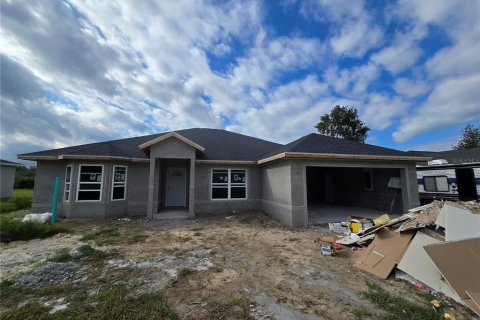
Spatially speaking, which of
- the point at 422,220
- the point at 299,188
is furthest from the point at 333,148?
the point at 422,220

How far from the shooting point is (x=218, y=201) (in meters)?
12.3

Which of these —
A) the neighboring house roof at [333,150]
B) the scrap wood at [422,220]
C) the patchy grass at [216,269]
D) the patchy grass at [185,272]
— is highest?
the neighboring house roof at [333,150]

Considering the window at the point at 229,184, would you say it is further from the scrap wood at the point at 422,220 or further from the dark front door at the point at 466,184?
the dark front door at the point at 466,184

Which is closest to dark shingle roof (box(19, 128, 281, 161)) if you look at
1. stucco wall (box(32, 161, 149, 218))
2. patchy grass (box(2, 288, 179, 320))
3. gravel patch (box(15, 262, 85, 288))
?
stucco wall (box(32, 161, 149, 218))

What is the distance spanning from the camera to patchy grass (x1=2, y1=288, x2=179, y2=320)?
3.19 metres

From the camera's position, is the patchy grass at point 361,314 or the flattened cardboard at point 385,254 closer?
the patchy grass at point 361,314

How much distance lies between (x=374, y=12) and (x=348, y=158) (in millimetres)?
5880

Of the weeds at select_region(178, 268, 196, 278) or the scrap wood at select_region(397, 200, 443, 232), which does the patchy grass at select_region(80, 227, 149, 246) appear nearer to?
the weeds at select_region(178, 268, 196, 278)

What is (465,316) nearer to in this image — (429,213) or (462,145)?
(429,213)

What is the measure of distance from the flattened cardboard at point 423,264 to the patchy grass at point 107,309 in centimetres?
476

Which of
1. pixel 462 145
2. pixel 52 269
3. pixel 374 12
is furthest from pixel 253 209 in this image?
pixel 462 145

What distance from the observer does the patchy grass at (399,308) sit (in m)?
3.33

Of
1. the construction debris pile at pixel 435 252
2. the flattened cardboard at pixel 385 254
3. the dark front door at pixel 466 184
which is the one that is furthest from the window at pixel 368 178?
the flattened cardboard at pixel 385 254

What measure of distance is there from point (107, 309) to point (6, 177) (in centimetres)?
2440
